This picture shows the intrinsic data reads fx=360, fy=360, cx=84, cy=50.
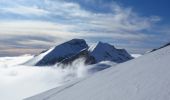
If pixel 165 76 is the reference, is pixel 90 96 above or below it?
below

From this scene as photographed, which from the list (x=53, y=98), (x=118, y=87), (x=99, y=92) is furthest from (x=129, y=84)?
(x=53, y=98)

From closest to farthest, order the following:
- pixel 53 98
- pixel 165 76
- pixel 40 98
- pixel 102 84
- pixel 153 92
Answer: pixel 153 92, pixel 165 76, pixel 102 84, pixel 53 98, pixel 40 98

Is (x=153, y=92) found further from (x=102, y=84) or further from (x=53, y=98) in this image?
(x=53, y=98)

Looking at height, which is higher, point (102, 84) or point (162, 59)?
point (162, 59)

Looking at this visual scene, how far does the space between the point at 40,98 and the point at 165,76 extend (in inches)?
242

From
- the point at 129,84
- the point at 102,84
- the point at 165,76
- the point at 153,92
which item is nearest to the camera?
the point at 153,92

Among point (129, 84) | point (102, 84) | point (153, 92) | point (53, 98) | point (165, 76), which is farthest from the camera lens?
point (53, 98)

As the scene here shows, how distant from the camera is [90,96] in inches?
426

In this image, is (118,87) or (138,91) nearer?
(138,91)

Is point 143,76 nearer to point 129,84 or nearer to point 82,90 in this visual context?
point 129,84

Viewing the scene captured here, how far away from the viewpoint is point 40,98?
14219 millimetres

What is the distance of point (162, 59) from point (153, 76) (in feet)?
6.89

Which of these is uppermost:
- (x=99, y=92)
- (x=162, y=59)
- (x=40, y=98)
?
(x=162, y=59)

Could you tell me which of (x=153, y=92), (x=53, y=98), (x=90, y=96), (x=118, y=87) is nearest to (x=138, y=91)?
(x=153, y=92)
